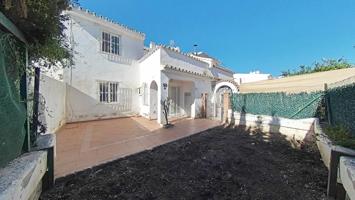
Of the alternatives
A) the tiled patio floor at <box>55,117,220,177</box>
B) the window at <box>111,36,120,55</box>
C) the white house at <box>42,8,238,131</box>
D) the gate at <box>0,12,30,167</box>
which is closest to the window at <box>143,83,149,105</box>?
the white house at <box>42,8,238,131</box>

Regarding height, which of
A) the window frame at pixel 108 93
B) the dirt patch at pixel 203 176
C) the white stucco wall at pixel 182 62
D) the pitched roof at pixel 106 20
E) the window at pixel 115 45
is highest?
the pitched roof at pixel 106 20

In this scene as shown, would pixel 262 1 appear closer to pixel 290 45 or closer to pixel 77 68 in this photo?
pixel 290 45

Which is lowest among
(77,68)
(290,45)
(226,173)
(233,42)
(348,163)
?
(226,173)

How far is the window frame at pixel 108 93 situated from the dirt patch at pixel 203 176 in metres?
8.67

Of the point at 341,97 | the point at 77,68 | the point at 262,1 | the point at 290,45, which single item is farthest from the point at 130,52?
the point at 290,45

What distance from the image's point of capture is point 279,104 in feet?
37.6

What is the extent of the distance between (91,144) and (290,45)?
27.2m

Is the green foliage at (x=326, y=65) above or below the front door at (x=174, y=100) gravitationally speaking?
above

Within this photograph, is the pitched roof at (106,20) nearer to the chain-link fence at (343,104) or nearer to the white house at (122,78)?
the white house at (122,78)

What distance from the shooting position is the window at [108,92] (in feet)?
47.8

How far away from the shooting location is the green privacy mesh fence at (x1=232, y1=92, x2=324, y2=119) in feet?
32.0

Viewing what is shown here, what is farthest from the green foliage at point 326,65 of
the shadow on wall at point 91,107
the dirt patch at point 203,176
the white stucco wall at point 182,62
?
the shadow on wall at point 91,107

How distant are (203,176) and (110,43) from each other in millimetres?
13144

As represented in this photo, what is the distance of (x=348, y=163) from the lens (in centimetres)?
340
